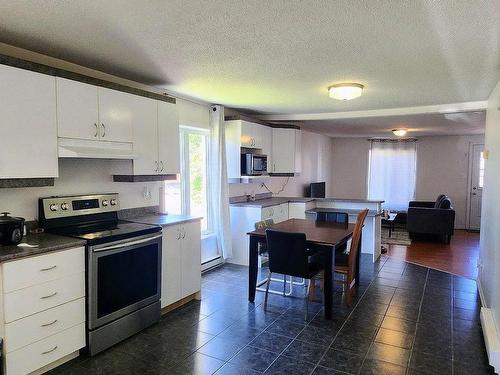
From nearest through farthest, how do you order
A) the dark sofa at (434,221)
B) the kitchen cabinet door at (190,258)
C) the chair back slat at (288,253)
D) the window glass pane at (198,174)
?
1. the chair back slat at (288,253)
2. the kitchen cabinet door at (190,258)
3. the window glass pane at (198,174)
4. the dark sofa at (434,221)

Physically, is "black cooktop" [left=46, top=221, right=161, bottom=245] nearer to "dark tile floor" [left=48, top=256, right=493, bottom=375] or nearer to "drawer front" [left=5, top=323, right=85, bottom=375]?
"drawer front" [left=5, top=323, right=85, bottom=375]

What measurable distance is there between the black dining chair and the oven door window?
109 centimetres

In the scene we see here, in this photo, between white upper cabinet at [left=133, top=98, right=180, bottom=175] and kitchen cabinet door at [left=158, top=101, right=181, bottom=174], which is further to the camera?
kitchen cabinet door at [left=158, top=101, right=181, bottom=174]

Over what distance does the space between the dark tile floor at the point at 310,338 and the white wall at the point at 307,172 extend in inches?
86.8

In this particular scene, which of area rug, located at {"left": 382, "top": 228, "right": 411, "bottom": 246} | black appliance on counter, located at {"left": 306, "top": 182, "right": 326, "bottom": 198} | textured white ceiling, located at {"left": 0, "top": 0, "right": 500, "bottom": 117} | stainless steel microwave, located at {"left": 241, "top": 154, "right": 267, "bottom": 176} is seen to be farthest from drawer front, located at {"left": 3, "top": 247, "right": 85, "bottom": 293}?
black appliance on counter, located at {"left": 306, "top": 182, "right": 326, "bottom": 198}

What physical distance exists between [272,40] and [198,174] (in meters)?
2.68

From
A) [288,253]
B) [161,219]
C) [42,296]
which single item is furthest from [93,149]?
[288,253]

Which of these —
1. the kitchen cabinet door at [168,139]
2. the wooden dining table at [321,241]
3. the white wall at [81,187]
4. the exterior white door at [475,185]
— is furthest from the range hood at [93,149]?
the exterior white door at [475,185]

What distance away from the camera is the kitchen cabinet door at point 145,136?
3333mm

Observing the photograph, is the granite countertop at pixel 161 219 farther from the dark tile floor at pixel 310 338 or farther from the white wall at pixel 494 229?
the white wall at pixel 494 229

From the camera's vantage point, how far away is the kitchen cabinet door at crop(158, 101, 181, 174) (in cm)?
361

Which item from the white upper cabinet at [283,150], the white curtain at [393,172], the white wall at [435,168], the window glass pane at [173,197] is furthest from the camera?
the white curtain at [393,172]

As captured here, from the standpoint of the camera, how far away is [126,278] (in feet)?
9.48

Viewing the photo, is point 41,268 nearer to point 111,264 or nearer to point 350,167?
point 111,264
